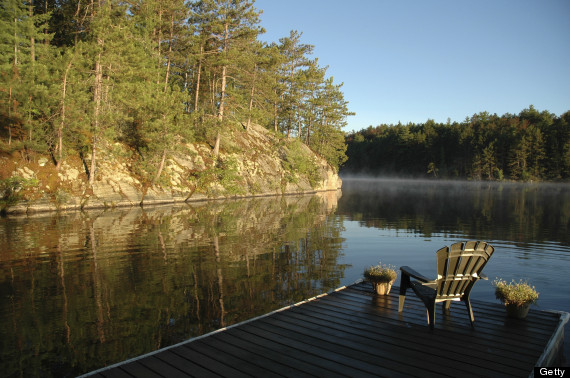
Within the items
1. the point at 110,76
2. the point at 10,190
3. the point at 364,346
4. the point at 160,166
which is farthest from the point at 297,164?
the point at 364,346

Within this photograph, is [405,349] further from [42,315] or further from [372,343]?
Answer: [42,315]

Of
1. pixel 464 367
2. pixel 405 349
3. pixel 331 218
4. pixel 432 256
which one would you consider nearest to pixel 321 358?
pixel 405 349

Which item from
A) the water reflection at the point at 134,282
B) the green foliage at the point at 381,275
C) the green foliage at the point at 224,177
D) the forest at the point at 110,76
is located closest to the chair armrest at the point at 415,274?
the green foliage at the point at 381,275

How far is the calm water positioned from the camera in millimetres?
6094

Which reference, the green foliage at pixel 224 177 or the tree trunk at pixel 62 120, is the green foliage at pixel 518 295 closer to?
the tree trunk at pixel 62 120

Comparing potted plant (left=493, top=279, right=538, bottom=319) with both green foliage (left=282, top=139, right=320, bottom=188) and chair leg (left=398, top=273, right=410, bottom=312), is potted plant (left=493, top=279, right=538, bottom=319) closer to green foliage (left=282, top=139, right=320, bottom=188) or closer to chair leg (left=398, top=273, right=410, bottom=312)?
chair leg (left=398, top=273, right=410, bottom=312)

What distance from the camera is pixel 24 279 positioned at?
9.33 metres

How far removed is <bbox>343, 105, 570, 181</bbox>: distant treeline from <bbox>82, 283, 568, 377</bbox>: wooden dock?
104m

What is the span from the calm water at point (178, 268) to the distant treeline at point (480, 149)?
87.9 meters

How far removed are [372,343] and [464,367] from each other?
1.20m

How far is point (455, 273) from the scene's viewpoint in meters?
5.68

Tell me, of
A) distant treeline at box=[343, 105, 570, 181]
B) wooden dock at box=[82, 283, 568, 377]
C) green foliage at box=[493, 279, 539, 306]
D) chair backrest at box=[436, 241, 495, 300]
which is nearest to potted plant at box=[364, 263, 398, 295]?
wooden dock at box=[82, 283, 568, 377]

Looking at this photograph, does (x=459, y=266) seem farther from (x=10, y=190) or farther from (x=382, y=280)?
(x=10, y=190)

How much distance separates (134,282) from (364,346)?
6496 mm
